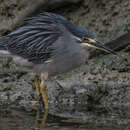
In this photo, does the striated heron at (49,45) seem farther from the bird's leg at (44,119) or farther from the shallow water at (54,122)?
the shallow water at (54,122)

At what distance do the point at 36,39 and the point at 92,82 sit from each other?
133 cm

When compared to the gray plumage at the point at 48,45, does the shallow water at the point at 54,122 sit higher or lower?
lower

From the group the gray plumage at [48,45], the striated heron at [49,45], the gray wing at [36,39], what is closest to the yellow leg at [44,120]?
the striated heron at [49,45]

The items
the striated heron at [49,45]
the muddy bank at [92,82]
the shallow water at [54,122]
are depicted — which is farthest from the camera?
the muddy bank at [92,82]

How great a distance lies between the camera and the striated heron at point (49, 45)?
716 cm

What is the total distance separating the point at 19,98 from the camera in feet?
25.4

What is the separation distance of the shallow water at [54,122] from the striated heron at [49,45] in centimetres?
70

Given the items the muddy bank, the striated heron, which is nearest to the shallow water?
the muddy bank

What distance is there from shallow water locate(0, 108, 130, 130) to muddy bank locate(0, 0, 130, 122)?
349 millimetres

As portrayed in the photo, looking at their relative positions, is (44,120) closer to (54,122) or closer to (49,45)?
(54,122)

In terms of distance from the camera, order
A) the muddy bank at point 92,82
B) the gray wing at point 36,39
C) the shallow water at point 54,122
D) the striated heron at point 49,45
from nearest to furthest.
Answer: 1. the shallow water at point 54,122
2. the striated heron at point 49,45
3. the gray wing at point 36,39
4. the muddy bank at point 92,82

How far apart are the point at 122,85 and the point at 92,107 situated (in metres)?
0.79

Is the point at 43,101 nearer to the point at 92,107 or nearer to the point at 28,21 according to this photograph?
the point at 92,107

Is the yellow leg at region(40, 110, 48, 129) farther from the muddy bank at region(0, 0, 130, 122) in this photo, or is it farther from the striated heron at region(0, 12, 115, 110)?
the striated heron at region(0, 12, 115, 110)
